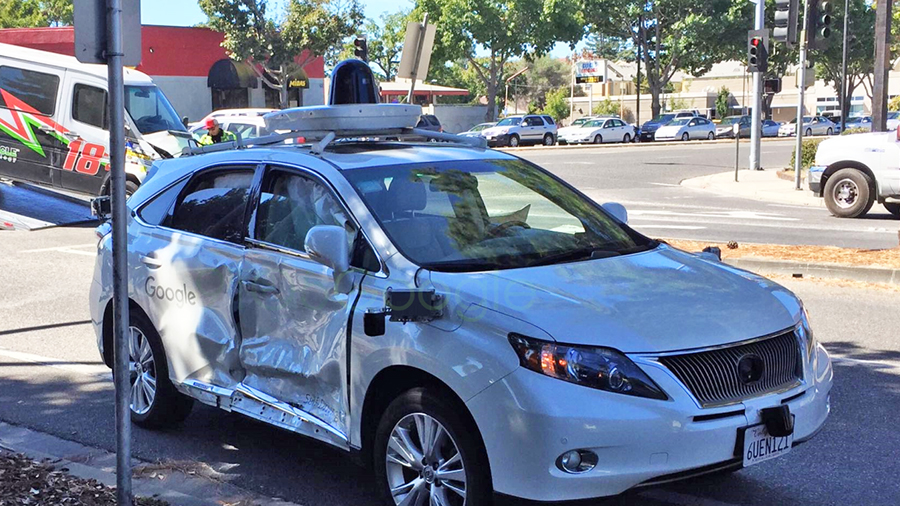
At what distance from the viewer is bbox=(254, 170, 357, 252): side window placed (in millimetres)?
5035

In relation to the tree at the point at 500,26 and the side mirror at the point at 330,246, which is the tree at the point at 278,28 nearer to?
the tree at the point at 500,26

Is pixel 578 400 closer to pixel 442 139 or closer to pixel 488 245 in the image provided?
pixel 488 245

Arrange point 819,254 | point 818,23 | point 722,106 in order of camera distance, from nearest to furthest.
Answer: point 819,254, point 818,23, point 722,106

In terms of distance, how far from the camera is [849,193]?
1717 cm

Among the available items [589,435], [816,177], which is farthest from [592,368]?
[816,177]

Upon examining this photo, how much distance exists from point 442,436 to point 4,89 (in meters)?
15.1

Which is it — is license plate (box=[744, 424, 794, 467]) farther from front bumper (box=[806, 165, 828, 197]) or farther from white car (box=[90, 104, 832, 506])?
front bumper (box=[806, 165, 828, 197])

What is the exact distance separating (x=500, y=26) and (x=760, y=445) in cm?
6027

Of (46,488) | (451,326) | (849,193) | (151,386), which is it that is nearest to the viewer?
(451,326)

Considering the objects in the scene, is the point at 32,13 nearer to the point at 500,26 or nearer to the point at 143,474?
the point at 500,26

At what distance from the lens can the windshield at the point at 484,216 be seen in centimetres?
470

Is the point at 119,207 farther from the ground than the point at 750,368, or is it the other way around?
the point at 119,207

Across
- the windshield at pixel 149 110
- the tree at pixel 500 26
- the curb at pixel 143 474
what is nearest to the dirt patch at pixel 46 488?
the curb at pixel 143 474

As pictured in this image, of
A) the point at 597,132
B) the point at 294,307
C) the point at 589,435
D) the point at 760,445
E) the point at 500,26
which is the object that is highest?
the point at 500,26
